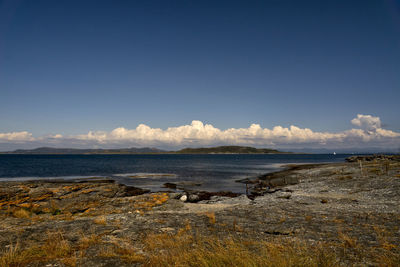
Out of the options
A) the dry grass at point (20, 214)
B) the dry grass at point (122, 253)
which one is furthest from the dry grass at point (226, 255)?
the dry grass at point (20, 214)

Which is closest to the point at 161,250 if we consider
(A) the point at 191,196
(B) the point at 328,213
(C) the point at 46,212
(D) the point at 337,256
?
(D) the point at 337,256

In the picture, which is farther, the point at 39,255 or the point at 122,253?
the point at 122,253

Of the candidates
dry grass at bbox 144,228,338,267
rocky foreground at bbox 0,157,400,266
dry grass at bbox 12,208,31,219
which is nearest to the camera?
dry grass at bbox 144,228,338,267

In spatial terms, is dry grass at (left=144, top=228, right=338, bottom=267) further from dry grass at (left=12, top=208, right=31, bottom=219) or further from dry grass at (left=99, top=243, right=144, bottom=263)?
dry grass at (left=12, top=208, right=31, bottom=219)

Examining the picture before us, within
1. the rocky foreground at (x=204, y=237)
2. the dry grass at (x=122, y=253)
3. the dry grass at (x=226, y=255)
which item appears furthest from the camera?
the dry grass at (x=122, y=253)

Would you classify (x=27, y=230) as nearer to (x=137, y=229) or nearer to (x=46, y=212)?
(x=137, y=229)

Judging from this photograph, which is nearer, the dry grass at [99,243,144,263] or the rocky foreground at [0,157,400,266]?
the rocky foreground at [0,157,400,266]

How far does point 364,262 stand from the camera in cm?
947

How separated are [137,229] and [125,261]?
5.57 m

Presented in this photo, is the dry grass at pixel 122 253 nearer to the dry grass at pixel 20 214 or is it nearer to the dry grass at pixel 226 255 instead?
the dry grass at pixel 226 255

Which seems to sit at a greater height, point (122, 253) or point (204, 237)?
point (122, 253)

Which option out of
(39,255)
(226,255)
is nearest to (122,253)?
(39,255)

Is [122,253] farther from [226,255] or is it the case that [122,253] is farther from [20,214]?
[20,214]

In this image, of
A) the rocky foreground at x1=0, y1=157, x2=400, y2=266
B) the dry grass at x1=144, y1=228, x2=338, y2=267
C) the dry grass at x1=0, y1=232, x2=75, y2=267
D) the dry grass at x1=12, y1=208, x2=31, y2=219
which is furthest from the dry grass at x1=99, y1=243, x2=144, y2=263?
the dry grass at x1=12, y1=208, x2=31, y2=219
